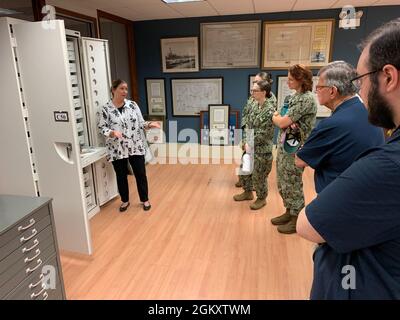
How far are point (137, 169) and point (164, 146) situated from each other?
2432 millimetres

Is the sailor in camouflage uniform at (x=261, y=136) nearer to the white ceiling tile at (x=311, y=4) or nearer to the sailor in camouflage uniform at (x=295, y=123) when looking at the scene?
the sailor in camouflage uniform at (x=295, y=123)

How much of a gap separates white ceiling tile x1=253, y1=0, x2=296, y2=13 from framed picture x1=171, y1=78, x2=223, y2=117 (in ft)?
4.19

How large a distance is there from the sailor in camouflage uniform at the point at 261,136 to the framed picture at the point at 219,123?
216 cm

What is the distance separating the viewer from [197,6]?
4086mm

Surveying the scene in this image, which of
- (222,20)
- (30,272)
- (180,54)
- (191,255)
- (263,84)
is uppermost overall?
(222,20)

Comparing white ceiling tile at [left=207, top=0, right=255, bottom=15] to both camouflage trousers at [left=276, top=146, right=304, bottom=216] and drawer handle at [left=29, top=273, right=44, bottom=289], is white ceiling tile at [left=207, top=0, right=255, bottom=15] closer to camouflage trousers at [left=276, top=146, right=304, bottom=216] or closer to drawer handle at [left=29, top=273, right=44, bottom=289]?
camouflage trousers at [left=276, top=146, right=304, bottom=216]

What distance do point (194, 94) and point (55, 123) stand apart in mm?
3471

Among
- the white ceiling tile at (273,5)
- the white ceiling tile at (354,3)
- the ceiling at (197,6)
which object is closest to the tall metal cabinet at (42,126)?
the ceiling at (197,6)

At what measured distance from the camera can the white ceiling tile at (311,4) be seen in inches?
157

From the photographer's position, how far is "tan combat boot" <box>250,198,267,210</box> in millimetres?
3264

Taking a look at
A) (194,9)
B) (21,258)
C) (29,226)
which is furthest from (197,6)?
(21,258)

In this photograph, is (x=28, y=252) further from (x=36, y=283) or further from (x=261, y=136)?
(x=261, y=136)

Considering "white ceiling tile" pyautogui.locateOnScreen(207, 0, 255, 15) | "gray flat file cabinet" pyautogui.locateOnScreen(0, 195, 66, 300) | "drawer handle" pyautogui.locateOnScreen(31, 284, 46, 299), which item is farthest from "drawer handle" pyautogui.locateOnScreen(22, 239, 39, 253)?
"white ceiling tile" pyautogui.locateOnScreen(207, 0, 255, 15)
